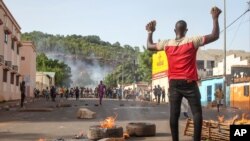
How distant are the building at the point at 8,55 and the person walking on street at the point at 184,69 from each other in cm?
3074

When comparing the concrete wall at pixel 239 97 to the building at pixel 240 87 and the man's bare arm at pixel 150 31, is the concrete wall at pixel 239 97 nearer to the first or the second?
the building at pixel 240 87

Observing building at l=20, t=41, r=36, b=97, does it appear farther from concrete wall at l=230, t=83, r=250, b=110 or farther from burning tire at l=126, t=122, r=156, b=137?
burning tire at l=126, t=122, r=156, b=137

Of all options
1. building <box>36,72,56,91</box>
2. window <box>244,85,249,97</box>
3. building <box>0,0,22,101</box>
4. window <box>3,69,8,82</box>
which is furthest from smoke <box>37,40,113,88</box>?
window <box>244,85,249,97</box>

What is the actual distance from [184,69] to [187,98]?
1.39 feet

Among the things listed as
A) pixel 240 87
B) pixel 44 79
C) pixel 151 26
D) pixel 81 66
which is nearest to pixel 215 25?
pixel 151 26

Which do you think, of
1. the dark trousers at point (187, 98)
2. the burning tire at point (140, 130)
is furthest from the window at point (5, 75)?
the dark trousers at point (187, 98)

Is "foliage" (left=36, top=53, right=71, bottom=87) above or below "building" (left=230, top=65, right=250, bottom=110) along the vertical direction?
above

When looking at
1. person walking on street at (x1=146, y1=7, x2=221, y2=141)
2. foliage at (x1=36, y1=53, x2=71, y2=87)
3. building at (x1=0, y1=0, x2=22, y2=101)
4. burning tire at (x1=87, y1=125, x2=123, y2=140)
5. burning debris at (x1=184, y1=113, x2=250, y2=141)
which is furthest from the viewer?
foliage at (x1=36, y1=53, x2=71, y2=87)

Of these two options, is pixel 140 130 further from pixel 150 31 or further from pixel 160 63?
pixel 160 63

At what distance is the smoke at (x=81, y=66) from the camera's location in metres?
173

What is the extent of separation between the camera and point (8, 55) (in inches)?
1612

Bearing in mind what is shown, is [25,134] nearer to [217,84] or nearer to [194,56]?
[194,56]

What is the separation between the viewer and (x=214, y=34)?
5961 mm

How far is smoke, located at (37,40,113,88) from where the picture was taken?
17346 centimetres
